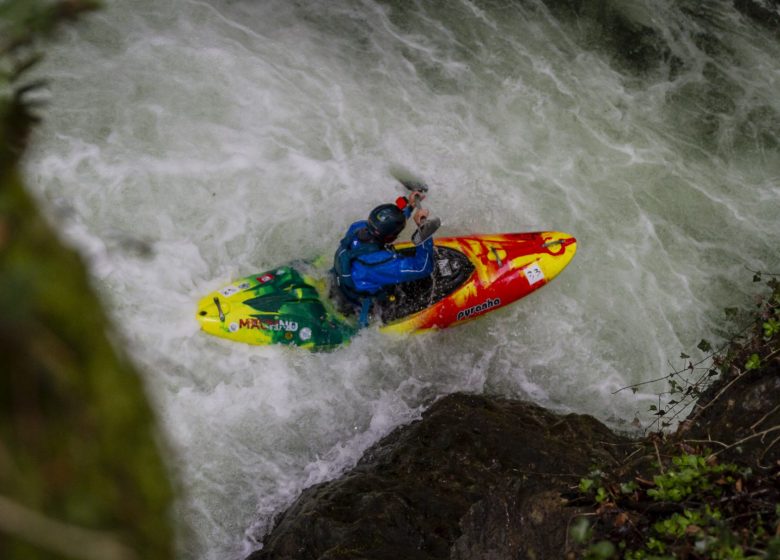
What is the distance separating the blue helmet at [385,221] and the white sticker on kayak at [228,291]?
147cm

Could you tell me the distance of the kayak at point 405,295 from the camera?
6348mm

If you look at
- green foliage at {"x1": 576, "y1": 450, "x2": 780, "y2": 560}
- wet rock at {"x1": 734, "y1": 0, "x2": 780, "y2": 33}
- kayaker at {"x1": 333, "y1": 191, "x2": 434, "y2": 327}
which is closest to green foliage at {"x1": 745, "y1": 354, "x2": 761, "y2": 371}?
green foliage at {"x1": 576, "y1": 450, "x2": 780, "y2": 560}

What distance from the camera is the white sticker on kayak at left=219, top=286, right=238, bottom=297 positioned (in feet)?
21.0

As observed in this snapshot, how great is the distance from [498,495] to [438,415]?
1.33 m

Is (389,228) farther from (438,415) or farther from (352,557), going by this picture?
(352,557)

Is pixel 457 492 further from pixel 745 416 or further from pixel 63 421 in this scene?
pixel 63 421

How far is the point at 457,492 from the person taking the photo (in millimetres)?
4754

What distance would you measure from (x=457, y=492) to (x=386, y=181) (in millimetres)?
4038

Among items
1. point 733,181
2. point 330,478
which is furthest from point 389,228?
point 733,181

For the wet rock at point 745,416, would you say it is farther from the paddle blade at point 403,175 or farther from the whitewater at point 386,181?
the paddle blade at point 403,175

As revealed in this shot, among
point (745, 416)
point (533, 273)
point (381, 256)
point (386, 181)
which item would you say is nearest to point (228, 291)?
point (381, 256)

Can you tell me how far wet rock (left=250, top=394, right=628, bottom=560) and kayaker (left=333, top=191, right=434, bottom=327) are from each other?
1.28 m

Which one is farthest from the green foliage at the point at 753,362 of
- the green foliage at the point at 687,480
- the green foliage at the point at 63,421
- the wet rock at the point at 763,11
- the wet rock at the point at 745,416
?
the wet rock at the point at 763,11

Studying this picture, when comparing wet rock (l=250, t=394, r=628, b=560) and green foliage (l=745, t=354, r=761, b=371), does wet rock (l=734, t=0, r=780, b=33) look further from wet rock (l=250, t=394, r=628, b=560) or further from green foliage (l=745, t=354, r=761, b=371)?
wet rock (l=250, t=394, r=628, b=560)
